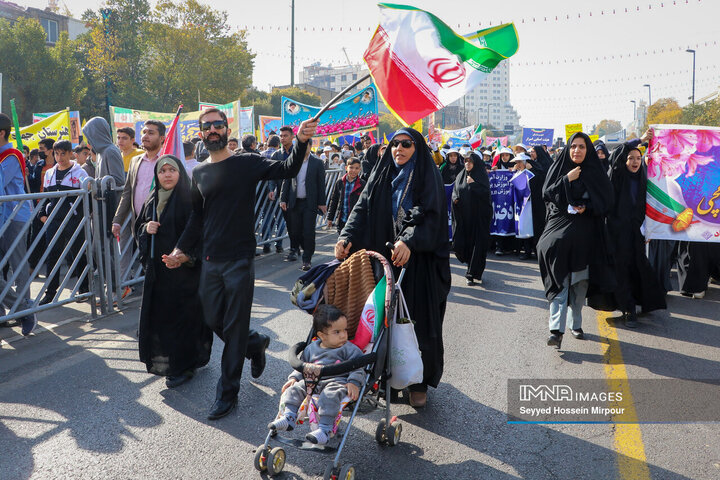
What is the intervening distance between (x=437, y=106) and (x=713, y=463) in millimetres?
2796

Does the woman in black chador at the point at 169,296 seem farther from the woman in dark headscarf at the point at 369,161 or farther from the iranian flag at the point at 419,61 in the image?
the woman in dark headscarf at the point at 369,161

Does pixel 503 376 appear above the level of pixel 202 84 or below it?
below

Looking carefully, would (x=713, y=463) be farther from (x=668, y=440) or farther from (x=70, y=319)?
(x=70, y=319)

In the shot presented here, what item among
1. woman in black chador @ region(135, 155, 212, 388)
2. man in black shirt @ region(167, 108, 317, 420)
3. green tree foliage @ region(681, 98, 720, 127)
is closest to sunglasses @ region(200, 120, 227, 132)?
man in black shirt @ region(167, 108, 317, 420)

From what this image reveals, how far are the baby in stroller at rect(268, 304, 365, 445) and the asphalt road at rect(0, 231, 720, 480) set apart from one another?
0.34 meters

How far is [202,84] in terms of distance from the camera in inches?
1813

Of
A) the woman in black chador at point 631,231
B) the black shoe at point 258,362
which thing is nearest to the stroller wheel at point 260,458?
the black shoe at point 258,362

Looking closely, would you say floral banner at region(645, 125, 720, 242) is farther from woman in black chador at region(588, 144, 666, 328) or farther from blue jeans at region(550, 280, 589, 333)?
blue jeans at region(550, 280, 589, 333)

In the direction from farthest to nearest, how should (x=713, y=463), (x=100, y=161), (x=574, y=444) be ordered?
(x=100, y=161) → (x=574, y=444) → (x=713, y=463)

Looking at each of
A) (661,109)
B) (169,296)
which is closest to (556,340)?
(169,296)

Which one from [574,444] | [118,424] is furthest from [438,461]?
[118,424]

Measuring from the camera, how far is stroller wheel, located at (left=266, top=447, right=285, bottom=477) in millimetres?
3262

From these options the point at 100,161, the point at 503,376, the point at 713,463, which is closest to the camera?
the point at 713,463

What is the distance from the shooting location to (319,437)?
3221mm
